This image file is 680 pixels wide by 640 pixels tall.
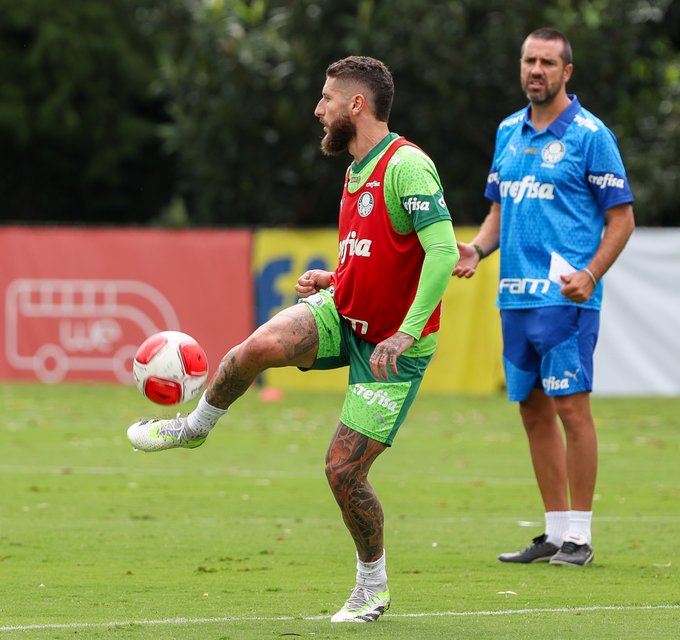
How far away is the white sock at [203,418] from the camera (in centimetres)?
647

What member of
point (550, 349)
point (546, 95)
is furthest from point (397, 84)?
point (550, 349)

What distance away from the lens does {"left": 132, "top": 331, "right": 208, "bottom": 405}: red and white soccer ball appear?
6.59 meters

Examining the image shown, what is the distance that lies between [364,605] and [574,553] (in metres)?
2.00

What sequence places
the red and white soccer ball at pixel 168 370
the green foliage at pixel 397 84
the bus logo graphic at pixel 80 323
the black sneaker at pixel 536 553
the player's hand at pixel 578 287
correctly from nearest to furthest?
the red and white soccer ball at pixel 168 370, the player's hand at pixel 578 287, the black sneaker at pixel 536 553, the bus logo graphic at pixel 80 323, the green foliage at pixel 397 84

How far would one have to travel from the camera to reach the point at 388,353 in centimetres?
609

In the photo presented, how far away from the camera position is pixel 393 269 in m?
6.43

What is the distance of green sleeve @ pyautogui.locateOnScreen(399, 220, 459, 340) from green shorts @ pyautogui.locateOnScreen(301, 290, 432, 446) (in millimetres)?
267

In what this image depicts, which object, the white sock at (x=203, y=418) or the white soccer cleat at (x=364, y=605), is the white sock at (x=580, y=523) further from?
the white sock at (x=203, y=418)

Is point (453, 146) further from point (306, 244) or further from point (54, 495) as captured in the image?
point (54, 495)

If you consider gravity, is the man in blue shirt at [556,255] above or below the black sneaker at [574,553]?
above

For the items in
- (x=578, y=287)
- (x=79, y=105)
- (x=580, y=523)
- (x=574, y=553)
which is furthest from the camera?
(x=79, y=105)

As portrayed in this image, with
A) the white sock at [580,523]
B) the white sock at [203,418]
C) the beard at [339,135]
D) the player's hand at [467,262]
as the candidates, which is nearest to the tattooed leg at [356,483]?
the white sock at [203,418]

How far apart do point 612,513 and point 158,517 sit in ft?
9.79

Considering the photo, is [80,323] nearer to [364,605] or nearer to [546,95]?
[546,95]
